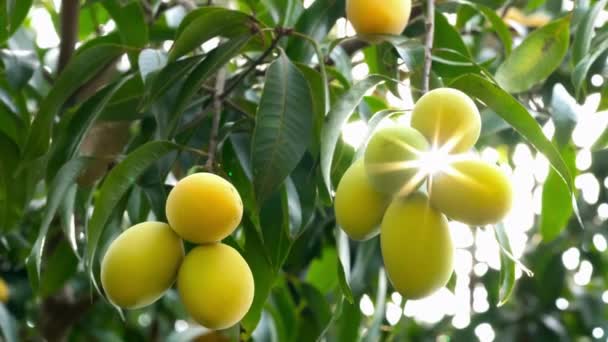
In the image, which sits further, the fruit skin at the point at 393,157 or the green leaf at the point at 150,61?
the green leaf at the point at 150,61

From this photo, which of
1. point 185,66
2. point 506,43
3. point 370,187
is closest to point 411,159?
point 370,187

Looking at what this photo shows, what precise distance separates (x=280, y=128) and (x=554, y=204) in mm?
516

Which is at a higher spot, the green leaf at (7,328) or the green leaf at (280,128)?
the green leaf at (280,128)

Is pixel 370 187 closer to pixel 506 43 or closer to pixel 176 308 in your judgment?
pixel 506 43

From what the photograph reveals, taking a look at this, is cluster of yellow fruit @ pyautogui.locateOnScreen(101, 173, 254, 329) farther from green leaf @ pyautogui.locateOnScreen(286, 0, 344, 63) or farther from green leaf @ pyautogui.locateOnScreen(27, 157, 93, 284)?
green leaf @ pyautogui.locateOnScreen(286, 0, 344, 63)

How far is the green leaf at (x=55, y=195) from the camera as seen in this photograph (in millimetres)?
809

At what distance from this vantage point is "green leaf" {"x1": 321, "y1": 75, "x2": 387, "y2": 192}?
25.8 inches

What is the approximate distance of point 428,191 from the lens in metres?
0.66

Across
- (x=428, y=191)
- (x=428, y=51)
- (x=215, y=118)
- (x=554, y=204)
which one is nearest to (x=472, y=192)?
(x=428, y=191)

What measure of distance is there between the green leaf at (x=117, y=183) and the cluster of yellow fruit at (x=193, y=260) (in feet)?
0.21

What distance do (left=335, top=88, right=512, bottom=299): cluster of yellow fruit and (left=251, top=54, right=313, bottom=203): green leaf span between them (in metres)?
0.08

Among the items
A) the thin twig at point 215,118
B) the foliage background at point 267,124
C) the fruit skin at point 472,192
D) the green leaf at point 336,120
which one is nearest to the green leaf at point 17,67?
the foliage background at point 267,124

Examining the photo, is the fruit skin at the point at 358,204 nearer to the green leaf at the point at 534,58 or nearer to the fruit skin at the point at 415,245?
the fruit skin at the point at 415,245

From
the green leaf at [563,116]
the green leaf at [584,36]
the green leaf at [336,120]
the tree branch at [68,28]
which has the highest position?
the green leaf at [336,120]
